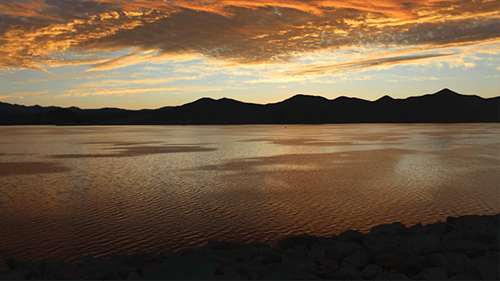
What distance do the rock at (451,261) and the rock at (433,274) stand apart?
307 millimetres

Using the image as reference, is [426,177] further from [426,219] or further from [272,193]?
[272,193]

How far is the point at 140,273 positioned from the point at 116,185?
11.9 m

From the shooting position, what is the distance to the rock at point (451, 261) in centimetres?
729

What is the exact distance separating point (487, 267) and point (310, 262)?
3725 mm

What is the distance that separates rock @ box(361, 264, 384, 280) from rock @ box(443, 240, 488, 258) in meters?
2.30

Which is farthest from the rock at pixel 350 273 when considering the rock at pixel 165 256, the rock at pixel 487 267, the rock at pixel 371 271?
the rock at pixel 165 256

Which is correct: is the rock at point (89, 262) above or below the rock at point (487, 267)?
below

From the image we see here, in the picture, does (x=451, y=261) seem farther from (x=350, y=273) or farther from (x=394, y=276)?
(x=350, y=273)

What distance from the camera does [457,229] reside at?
9703mm

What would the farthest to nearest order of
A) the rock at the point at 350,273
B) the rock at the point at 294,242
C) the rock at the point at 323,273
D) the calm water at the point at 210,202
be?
1. the calm water at the point at 210,202
2. the rock at the point at 294,242
3. the rock at the point at 323,273
4. the rock at the point at 350,273

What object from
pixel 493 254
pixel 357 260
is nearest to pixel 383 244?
pixel 357 260

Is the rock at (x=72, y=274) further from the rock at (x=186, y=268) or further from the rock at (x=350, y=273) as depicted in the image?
the rock at (x=350, y=273)

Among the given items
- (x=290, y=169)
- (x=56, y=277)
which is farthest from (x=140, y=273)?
(x=290, y=169)

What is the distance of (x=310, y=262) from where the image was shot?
7809 mm
